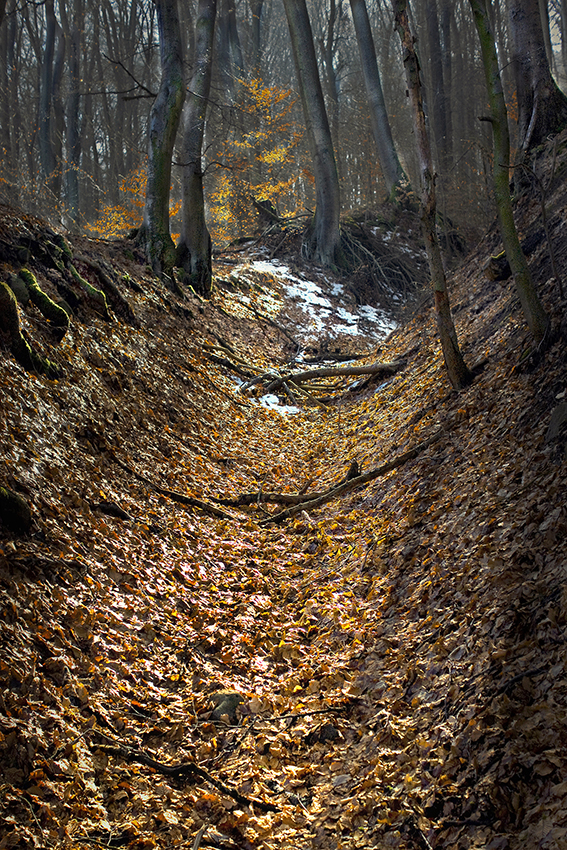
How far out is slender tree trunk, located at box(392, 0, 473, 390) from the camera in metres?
5.95

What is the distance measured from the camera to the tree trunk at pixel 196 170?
1148 centimetres

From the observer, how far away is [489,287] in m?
8.65

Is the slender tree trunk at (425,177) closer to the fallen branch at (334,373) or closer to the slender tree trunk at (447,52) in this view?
the fallen branch at (334,373)

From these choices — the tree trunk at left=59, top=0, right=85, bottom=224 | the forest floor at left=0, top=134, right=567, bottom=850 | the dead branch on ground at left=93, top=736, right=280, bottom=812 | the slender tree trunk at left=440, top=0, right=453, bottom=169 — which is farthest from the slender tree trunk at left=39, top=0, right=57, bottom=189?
the dead branch on ground at left=93, top=736, right=280, bottom=812

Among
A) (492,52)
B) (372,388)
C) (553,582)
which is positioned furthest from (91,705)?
(372,388)

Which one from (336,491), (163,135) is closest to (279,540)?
(336,491)

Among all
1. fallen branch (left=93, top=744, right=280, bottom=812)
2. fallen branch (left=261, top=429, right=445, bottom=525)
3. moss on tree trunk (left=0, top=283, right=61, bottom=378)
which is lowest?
fallen branch (left=93, top=744, right=280, bottom=812)

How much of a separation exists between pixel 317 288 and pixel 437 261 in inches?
412

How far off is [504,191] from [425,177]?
92 centimetres

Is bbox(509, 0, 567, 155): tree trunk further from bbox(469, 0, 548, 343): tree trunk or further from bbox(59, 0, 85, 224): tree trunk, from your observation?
bbox(59, 0, 85, 224): tree trunk

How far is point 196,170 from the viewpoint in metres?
11.5

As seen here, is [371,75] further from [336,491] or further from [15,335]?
[15,335]

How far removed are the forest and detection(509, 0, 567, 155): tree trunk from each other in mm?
41

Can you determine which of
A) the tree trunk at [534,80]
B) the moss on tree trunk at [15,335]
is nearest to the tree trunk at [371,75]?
the tree trunk at [534,80]
